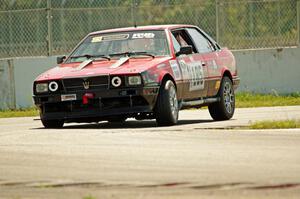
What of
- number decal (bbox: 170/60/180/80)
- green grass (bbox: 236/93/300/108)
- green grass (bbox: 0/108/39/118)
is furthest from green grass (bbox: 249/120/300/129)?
green grass (bbox: 0/108/39/118)

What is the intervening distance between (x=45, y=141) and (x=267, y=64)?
12373 millimetres

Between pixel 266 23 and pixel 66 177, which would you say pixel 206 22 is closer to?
pixel 266 23

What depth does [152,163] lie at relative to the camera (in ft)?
36.1

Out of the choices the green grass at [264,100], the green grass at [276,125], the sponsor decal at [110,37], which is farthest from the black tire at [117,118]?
the green grass at [264,100]

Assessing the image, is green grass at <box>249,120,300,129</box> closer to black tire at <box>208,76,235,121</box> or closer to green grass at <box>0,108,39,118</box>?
black tire at <box>208,76,235,121</box>

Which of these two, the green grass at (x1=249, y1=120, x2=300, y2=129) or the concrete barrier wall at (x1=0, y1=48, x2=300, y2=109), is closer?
the green grass at (x1=249, y1=120, x2=300, y2=129)

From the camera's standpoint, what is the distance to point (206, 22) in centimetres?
2642

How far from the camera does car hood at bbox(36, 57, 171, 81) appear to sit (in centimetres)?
1661

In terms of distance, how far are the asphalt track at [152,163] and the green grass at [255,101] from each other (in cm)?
692

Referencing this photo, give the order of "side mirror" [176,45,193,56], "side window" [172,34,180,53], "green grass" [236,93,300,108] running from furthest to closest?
"green grass" [236,93,300,108] < "side window" [172,34,180,53] < "side mirror" [176,45,193,56]

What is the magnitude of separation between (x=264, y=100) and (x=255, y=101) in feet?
0.74

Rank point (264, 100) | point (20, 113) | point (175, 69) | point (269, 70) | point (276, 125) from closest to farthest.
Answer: point (276, 125), point (175, 69), point (20, 113), point (264, 100), point (269, 70)

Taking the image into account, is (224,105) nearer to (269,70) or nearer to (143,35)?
(143,35)

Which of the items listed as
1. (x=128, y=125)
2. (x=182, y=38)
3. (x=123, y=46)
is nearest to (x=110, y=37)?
(x=123, y=46)
